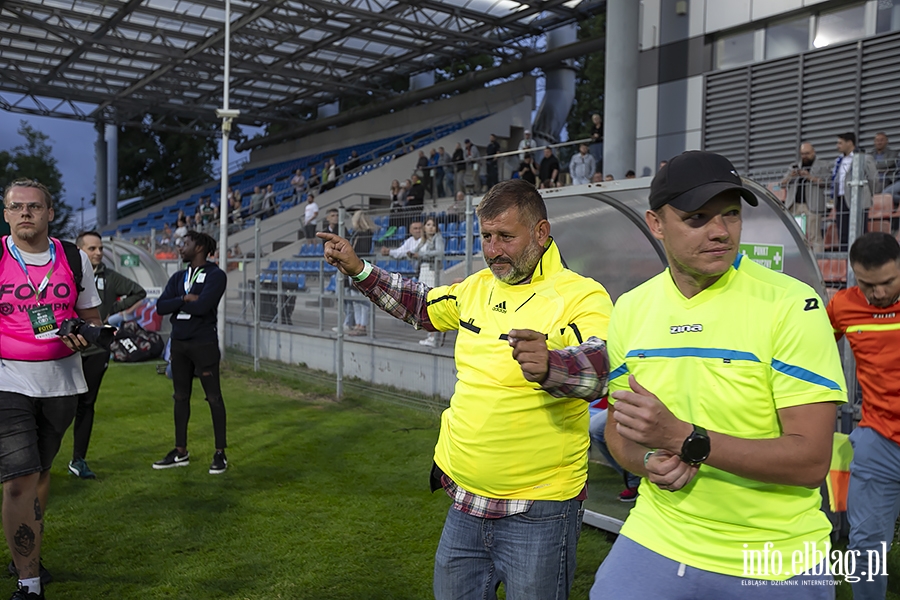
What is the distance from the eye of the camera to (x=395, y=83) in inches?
1277

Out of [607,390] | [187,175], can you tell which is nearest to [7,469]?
[607,390]

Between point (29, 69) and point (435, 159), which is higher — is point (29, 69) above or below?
above

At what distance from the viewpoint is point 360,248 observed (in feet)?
34.7

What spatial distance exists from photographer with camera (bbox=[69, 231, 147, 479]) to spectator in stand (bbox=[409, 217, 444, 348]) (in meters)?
3.46

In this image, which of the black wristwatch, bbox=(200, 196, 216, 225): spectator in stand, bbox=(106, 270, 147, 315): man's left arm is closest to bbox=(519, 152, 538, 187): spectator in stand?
bbox=(106, 270, 147, 315): man's left arm

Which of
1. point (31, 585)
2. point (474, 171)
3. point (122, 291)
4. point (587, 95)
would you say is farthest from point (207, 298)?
point (587, 95)

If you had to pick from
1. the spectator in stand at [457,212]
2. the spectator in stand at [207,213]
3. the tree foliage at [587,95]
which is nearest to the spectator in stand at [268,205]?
the spectator in stand at [207,213]

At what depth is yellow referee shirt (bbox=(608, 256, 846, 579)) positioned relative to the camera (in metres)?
1.82

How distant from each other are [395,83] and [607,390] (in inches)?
1254

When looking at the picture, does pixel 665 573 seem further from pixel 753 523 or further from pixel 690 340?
pixel 690 340

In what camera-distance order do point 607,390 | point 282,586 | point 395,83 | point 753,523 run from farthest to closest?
1. point 395,83
2. point 282,586
3. point 607,390
4. point 753,523

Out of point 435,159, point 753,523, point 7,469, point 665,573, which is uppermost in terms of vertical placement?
point 435,159

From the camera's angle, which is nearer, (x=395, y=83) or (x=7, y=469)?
(x=7, y=469)

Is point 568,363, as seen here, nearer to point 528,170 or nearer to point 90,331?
point 90,331
